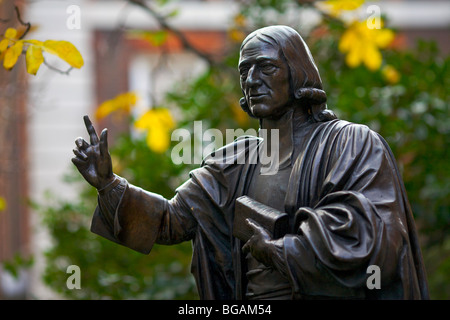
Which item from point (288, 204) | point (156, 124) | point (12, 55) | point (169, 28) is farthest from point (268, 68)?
point (169, 28)

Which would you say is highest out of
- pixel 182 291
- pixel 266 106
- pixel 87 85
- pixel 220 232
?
pixel 87 85

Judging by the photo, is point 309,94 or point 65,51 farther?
point 65,51

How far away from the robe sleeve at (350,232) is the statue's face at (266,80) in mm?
558

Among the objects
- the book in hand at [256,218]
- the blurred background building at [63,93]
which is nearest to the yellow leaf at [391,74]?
the book in hand at [256,218]

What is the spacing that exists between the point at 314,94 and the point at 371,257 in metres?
1.15

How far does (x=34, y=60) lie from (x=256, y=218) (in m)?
1.82

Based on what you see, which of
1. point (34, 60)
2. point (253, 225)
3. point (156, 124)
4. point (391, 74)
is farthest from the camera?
point (391, 74)

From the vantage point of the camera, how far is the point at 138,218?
15.7 feet

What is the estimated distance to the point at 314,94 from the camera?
4.68 meters

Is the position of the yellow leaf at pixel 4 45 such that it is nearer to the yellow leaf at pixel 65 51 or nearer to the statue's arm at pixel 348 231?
the yellow leaf at pixel 65 51

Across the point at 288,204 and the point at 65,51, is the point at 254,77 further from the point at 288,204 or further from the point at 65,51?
Answer: the point at 65,51

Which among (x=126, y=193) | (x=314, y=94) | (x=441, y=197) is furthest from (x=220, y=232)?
(x=441, y=197)

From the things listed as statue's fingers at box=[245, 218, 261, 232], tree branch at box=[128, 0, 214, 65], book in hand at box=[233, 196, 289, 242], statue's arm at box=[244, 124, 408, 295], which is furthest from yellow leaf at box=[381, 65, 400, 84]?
statue's fingers at box=[245, 218, 261, 232]
